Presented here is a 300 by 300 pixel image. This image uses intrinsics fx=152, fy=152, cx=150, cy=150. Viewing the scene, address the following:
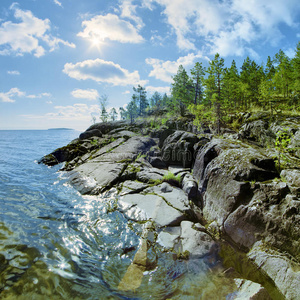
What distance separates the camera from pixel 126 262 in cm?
489

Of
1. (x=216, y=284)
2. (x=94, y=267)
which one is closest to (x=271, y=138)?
(x=216, y=284)

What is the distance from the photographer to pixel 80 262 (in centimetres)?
487

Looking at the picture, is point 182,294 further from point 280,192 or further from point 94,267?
point 280,192

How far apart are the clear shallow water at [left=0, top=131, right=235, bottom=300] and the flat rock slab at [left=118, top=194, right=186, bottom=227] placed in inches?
22.6

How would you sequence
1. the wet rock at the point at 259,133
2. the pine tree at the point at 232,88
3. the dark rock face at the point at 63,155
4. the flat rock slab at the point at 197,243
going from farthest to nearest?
the pine tree at the point at 232,88 < the dark rock face at the point at 63,155 < the wet rock at the point at 259,133 < the flat rock slab at the point at 197,243

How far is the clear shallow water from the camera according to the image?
3916 millimetres

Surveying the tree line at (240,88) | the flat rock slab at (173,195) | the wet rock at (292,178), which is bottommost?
the flat rock slab at (173,195)

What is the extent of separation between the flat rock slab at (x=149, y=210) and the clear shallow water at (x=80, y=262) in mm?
575

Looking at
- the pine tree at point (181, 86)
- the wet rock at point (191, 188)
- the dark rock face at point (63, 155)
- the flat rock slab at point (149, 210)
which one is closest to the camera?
the flat rock slab at point (149, 210)

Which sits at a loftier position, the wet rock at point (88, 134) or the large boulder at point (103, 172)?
the wet rock at point (88, 134)

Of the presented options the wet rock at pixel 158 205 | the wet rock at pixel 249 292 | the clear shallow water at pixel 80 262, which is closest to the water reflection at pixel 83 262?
the clear shallow water at pixel 80 262

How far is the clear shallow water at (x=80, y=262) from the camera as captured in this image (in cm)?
392

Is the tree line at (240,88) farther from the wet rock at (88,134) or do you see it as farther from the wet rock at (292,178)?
the wet rock at (88,134)

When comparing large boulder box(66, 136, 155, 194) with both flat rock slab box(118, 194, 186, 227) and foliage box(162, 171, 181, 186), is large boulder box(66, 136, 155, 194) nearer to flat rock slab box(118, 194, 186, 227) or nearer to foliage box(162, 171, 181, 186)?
flat rock slab box(118, 194, 186, 227)
